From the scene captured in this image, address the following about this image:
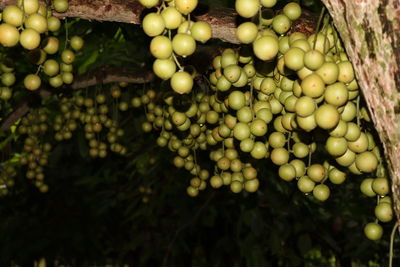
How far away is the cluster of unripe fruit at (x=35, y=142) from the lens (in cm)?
327

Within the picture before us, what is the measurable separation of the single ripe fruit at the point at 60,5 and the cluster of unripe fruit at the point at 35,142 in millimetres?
1856

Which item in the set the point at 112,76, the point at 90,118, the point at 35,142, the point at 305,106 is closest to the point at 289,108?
the point at 305,106

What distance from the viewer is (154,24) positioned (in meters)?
0.89

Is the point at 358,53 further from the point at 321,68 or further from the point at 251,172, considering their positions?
the point at 251,172

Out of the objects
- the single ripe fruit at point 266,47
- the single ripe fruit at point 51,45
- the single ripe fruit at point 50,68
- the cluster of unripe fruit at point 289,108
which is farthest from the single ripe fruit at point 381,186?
the single ripe fruit at point 50,68

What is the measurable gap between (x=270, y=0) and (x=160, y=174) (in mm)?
3616

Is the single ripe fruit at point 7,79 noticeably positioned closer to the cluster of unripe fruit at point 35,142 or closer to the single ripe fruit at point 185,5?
the cluster of unripe fruit at point 35,142

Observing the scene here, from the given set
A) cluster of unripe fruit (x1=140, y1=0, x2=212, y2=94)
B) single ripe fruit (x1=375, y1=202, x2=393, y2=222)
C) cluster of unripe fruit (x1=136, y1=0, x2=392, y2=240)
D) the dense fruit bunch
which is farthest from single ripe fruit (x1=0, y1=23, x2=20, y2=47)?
single ripe fruit (x1=375, y1=202, x2=393, y2=222)

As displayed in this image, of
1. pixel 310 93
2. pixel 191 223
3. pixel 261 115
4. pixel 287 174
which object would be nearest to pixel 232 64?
pixel 261 115

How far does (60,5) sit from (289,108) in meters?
0.73

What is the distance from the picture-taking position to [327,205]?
14.7 feet

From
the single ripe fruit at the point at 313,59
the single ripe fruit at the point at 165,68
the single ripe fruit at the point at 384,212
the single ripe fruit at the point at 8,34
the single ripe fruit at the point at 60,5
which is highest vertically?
the single ripe fruit at the point at 313,59

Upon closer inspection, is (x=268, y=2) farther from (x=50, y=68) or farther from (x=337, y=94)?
(x=50, y=68)

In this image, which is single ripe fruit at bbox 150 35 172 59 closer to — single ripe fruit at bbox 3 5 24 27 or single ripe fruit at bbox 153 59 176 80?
single ripe fruit at bbox 153 59 176 80
